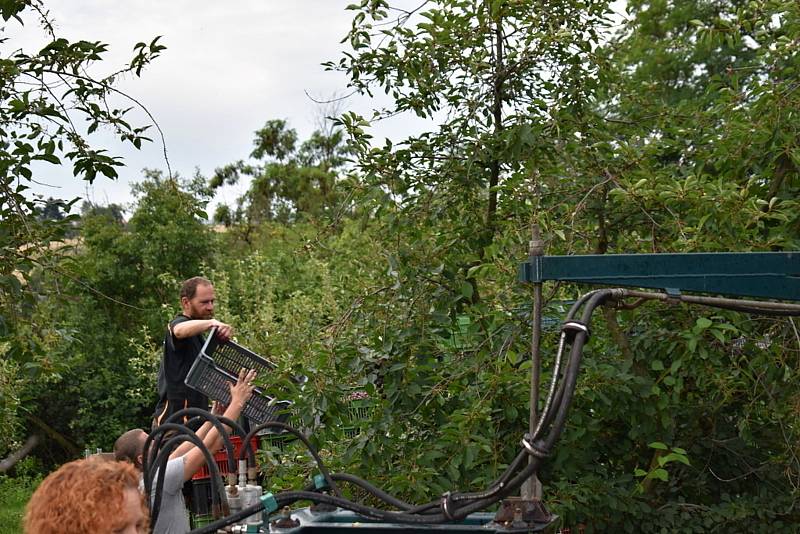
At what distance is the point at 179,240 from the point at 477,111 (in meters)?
7.32

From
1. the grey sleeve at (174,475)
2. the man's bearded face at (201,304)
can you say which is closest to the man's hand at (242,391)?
the grey sleeve at (174,475)

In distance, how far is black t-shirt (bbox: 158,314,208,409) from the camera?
5.68 meters

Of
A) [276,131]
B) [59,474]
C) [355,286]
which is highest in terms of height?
[276,131]

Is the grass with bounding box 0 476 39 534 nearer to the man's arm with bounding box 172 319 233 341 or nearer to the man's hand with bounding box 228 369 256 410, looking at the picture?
the man's arm with bounding box 172 319 233 341

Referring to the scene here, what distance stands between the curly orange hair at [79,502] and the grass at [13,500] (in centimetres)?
682

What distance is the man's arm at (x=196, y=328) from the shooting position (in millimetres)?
5430

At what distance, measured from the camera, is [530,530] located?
7.11ft

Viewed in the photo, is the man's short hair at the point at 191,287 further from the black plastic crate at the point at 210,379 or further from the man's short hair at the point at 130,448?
the man's short hair at the point at 130,448

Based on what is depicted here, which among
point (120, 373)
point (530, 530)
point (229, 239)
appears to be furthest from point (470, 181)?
point (229, 239)

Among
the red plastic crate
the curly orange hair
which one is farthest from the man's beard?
the curly orange hair

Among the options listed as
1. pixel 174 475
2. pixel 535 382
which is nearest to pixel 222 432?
pixel 535 382

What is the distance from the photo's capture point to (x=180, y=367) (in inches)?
225

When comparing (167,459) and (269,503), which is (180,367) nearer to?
(167,459)

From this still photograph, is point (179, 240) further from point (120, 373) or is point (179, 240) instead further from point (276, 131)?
point (276, 131)
